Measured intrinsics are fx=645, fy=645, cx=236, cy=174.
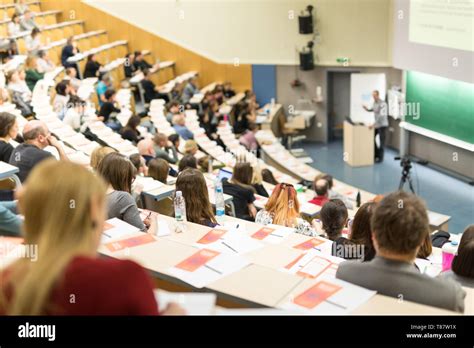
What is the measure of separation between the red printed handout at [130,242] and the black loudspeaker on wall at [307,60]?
1101 centimetres

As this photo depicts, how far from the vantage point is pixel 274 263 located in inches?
127

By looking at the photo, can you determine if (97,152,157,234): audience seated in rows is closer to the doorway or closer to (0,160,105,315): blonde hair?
(0,160,105,315): blonde hair

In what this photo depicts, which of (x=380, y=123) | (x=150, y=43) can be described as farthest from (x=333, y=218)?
(x=150, y=43)

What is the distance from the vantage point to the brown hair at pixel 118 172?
421cm

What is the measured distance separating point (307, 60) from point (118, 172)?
33.0 ft

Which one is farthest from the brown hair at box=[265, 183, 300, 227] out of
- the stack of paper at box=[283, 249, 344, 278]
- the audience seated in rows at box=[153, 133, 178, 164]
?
the audience seated in rows at box=[153, 133, 178, 164]

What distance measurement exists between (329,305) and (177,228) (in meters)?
1.46

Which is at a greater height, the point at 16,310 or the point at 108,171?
the point at 16,310

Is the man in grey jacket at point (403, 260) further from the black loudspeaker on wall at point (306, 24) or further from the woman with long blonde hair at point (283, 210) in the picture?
the black loudspeaker on wall at point (306, 24)

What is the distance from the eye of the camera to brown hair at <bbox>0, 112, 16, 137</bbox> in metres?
5.34

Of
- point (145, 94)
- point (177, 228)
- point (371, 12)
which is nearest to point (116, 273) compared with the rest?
point (177, 228)

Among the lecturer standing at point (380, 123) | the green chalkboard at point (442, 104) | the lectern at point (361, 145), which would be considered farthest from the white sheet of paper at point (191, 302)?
the lecturer standing at point (380, 123)

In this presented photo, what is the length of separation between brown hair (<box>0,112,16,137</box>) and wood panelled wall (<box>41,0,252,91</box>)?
9.68m
